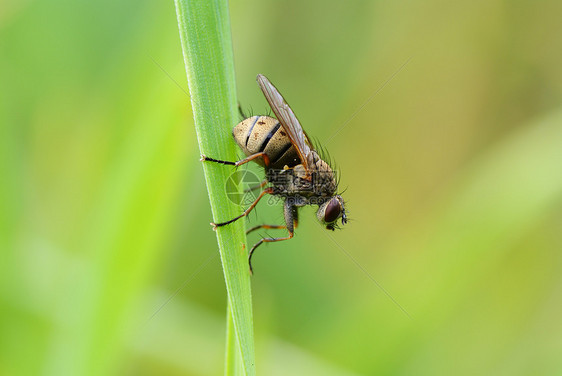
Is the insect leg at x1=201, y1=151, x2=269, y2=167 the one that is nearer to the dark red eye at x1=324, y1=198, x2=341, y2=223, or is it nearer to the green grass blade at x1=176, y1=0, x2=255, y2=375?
the green grass blade at x1=176, y1=0, x2=255, y2=375

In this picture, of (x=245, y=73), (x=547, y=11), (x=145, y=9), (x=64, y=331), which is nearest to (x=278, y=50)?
(x=245, y=73)

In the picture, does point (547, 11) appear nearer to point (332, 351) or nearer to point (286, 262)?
point (286, 262)

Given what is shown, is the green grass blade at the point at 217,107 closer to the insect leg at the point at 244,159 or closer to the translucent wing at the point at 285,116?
the insect leg at the point at 244,159

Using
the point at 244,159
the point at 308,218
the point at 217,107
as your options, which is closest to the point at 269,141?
the point at 244,159

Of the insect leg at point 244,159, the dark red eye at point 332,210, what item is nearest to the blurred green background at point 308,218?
the insect leg at point 244,159

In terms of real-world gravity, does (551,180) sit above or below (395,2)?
below

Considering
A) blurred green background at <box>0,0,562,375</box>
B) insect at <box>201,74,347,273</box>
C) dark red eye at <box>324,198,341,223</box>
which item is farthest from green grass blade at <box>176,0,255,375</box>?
dark red eye at <box>324,198,341,223</box>
